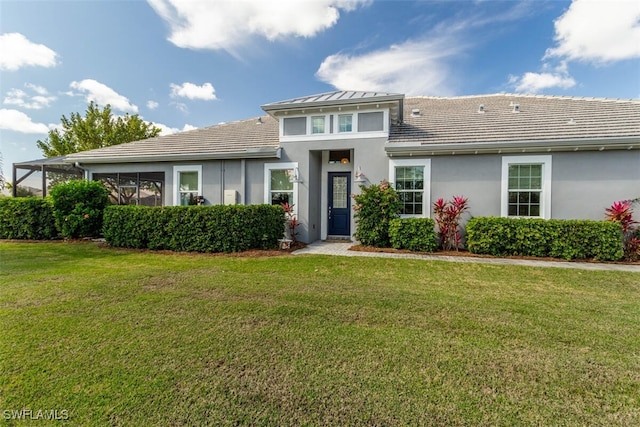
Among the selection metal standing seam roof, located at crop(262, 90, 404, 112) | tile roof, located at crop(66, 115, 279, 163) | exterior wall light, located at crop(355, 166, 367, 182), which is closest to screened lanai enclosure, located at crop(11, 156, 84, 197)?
tile roof, located at crop(66, 115, 279, 163)

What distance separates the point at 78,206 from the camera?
9.22m

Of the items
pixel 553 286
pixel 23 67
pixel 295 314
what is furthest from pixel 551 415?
pixel 23 67

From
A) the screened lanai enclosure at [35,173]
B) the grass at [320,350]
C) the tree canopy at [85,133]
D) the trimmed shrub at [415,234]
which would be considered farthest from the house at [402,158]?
the tree canopy at [85,133]

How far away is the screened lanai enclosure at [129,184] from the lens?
37.8 ft

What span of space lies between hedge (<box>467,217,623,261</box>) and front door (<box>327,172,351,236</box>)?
13.8 feet

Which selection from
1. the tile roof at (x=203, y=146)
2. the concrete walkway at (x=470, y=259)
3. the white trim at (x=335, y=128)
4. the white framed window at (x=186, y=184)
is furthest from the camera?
the white framed window at (x=186, y=184)

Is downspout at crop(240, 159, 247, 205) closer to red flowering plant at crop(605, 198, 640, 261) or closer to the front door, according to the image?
the front door

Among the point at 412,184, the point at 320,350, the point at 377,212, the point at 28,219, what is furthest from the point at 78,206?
the point at 412,184

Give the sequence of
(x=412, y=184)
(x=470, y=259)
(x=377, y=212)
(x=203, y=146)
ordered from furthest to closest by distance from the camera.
Result: (x=203, y=146) → (x=412, y=184) → (x=377, y=212) → (x=470, y=259)

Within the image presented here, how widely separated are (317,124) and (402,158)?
3141 millimetres

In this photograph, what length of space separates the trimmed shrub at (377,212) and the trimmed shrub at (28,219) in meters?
11.3

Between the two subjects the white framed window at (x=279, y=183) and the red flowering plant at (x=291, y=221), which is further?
the white framed window at (x=279, y=183)

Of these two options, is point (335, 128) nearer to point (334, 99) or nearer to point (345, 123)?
point (345, 123)

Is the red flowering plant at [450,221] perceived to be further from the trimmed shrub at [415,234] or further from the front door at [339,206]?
the front door at [339,206]
